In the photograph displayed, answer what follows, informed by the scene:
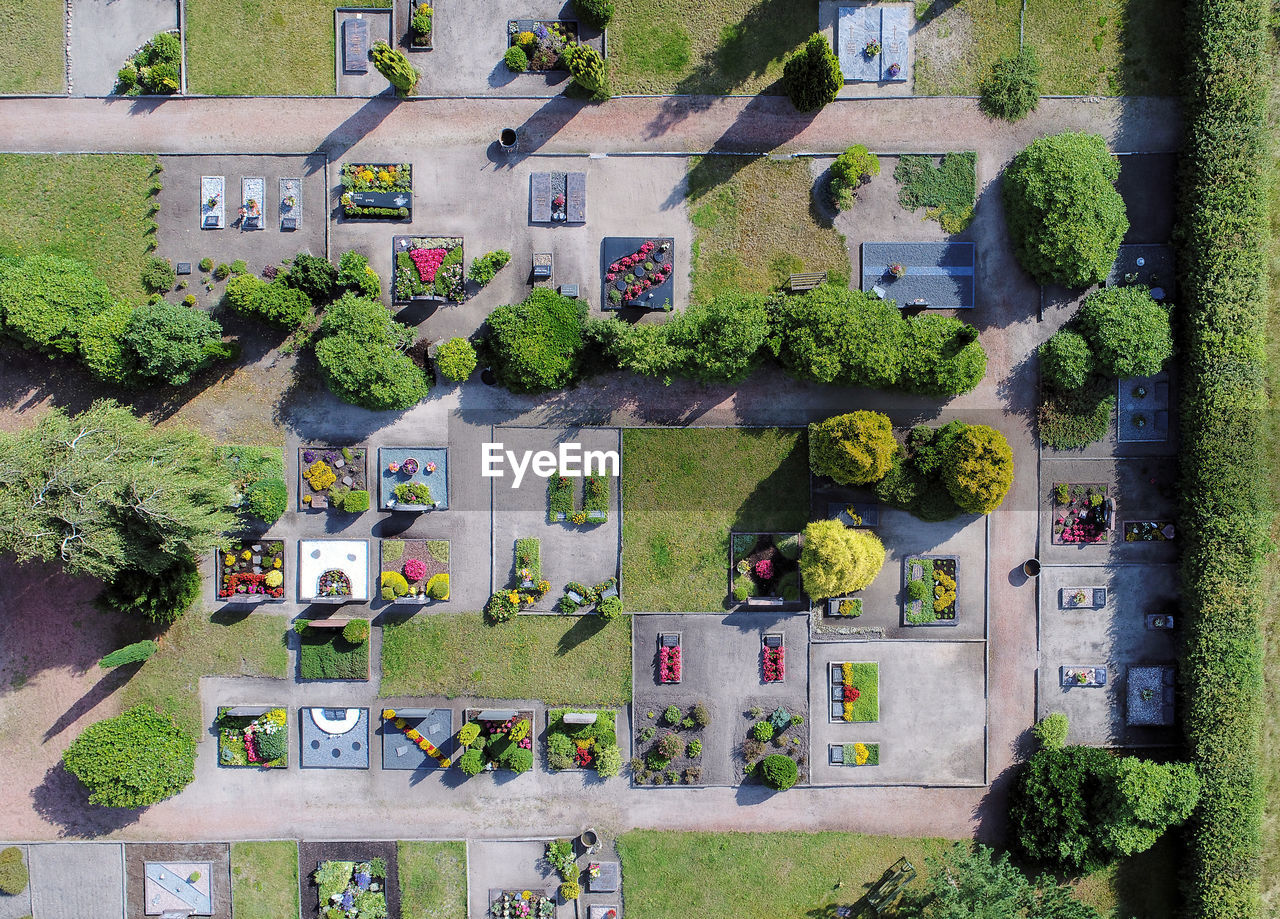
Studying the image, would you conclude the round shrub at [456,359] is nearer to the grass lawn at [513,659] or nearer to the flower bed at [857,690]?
the grass lawn at [513,659]

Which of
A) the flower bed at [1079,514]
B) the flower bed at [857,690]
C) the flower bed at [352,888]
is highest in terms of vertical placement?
the flower bed at [1079,514]

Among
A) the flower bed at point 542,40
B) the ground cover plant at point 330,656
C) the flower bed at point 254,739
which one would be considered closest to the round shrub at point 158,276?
the ground cover plant at point 330,656

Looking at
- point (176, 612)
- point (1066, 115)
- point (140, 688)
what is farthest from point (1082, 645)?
point (140, 688)

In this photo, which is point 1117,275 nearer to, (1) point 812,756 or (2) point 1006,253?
(2) point 1006,253

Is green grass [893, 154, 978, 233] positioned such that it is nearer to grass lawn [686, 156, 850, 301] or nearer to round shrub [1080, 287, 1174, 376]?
grass lawn [686, 156, 850, 301]

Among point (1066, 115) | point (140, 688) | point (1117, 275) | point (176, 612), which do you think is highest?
point (1066, 115)
